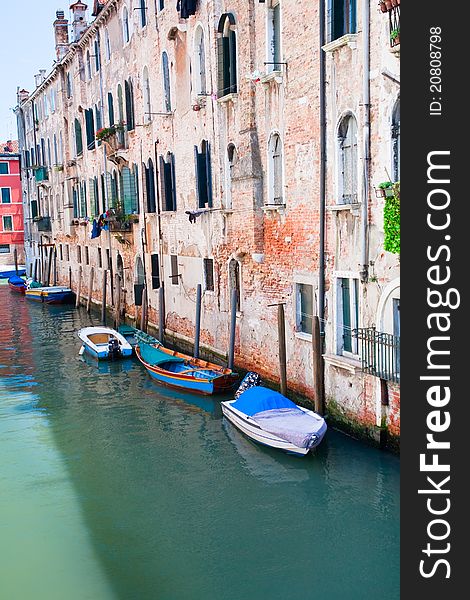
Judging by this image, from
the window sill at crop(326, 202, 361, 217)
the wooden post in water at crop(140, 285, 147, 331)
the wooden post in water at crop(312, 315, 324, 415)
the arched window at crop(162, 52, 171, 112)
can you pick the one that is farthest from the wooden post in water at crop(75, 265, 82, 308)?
the window sill at crop(326, 202, 361, 217)

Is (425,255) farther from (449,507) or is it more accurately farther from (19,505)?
(19,505)

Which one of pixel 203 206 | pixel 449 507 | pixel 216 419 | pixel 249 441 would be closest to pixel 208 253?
pixel 203 206

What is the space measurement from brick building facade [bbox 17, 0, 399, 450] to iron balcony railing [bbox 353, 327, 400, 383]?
5.1 inches

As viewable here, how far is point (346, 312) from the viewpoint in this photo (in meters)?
11.2

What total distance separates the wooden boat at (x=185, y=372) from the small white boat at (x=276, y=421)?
180 centimetres

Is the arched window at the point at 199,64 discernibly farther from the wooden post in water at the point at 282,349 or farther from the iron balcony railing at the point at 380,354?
the iron balcony railing at the point at 380,354

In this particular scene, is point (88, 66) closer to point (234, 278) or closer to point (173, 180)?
point (173, 180)

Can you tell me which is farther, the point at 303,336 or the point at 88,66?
the point at 88,66

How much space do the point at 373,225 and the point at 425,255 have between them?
4.75 metres

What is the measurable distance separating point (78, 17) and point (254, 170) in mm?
19801

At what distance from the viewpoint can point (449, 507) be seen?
5.07 meters

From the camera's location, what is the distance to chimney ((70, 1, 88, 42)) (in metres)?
29.4

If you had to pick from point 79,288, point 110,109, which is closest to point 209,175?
point 110,109

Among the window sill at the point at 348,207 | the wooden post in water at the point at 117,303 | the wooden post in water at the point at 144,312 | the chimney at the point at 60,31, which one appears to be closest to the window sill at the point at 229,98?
the window sill at the point at 348,207
